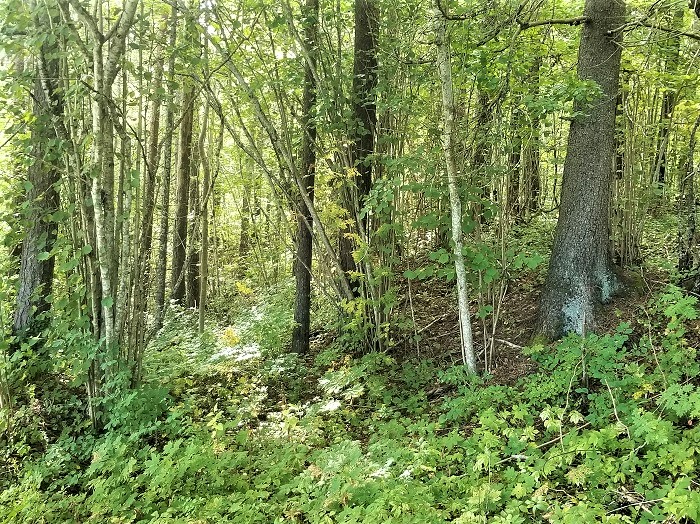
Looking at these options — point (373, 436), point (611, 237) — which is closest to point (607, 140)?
point (611, 237)

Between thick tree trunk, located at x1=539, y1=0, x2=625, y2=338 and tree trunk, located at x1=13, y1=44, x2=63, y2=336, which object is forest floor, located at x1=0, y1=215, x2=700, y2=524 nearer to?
thick tree trunk, located at x1=539, y1=0, x2=625, y2=338

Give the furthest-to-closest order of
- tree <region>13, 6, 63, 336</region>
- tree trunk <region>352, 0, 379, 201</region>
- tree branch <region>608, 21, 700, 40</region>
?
tree trunk <region>352, 0, 379, 201</region> < tree <region>13, 6, 63, 336</region> < tree branch <region>608, 21, 700, 40</region>

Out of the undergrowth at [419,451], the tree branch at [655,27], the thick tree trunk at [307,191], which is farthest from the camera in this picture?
the thick tree trunk at [307,191]

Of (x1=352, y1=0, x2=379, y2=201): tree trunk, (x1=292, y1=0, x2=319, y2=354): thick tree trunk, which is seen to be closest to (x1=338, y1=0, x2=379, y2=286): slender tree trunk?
(x1=352, y1=0, x2=379, y2=201): tree trunk

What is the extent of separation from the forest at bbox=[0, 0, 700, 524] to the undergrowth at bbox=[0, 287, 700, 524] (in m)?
0.02

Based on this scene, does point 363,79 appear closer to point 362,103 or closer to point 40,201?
point 362,103

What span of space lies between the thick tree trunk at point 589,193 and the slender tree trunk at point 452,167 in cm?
80

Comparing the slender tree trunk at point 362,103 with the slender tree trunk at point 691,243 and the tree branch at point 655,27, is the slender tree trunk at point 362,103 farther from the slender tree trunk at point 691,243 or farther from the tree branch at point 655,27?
the slender tree trunk at point 691,243

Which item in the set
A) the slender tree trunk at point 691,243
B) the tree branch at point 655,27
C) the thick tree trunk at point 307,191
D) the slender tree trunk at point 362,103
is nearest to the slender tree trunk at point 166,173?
→ the thick tree trunk at point 307,191

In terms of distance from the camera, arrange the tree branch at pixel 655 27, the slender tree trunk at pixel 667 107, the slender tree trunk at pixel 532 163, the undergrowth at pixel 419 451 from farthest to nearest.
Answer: the slender tree trunk at pixel 667 107
the slender tree trunk at pixel 532 163
the tree branch at pixel 655 27
the undergrowth at pixel 419 451

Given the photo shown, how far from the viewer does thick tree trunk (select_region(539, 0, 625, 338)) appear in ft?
14.9

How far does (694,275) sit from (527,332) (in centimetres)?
159

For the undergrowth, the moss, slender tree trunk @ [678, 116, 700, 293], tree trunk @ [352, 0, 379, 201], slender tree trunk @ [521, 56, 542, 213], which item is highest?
tree trunk @ [352, 0, 379, 201]

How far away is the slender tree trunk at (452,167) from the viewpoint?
429 cm
